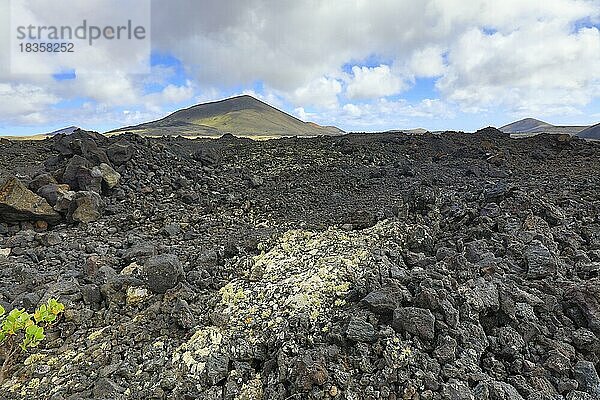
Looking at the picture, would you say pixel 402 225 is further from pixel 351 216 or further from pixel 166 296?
pixel 166 296

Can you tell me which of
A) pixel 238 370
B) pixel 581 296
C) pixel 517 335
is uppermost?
pixel 581 296

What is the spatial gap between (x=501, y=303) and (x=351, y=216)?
125 inches

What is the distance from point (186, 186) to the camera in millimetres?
9703

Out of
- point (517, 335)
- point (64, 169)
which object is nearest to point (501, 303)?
point (517, 335)

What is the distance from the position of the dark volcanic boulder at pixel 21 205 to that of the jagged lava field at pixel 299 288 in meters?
0.03

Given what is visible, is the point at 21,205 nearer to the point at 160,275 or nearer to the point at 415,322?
the point at 160,275

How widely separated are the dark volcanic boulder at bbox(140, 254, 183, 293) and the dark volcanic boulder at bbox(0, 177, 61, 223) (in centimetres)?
368

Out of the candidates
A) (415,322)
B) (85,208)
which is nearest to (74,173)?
(85,208)

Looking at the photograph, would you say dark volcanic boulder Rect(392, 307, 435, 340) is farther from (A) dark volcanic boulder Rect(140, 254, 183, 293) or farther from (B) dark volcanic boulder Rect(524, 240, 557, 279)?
(A) dark volcanic boulder Rect(140, 254, 183, 293)

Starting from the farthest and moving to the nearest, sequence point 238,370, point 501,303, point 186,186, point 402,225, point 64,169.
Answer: point 186,186, point 64,169, point 402,225, point 501,303, point 238,370

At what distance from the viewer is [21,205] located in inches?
290

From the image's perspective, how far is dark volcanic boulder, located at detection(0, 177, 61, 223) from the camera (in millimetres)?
7312

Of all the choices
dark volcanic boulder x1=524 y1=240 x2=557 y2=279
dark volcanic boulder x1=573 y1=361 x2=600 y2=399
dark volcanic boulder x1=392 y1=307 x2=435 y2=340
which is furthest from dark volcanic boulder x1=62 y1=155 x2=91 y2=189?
dark volcanic boulder x1=573 y1=361 x2=600 y2=399

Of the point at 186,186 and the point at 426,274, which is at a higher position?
the point at 186,186
